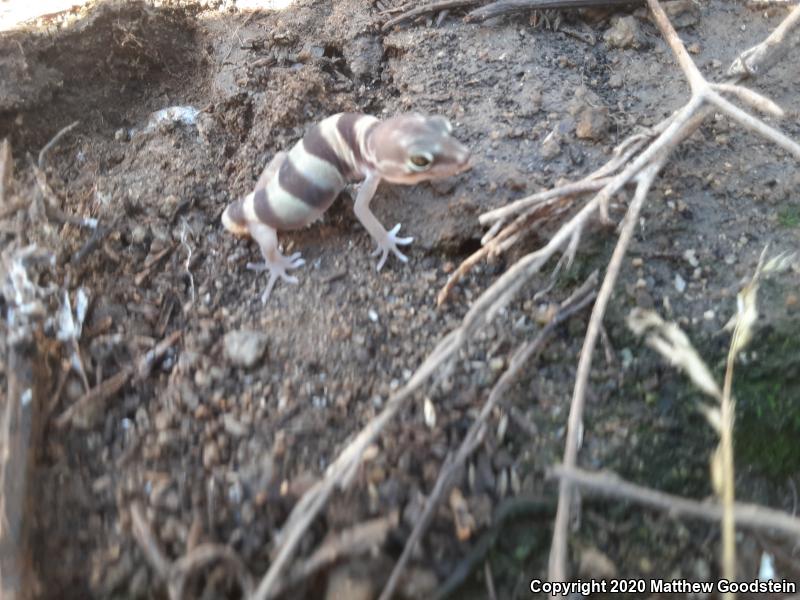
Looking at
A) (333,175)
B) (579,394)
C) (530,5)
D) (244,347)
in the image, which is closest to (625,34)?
(530,5)

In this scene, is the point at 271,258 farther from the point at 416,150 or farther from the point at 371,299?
the point at 416,150

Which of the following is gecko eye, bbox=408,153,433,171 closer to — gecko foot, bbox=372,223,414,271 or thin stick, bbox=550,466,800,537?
gecko foot, bbox=372,223,414,271

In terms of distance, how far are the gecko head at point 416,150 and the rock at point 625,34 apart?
1.33m

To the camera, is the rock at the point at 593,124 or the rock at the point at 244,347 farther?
the rock at the point at 593,124

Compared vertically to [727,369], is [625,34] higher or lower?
higher

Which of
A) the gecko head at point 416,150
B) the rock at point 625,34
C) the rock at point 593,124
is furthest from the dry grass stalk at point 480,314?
the rock at point 625,34

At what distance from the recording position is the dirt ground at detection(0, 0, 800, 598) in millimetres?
1930

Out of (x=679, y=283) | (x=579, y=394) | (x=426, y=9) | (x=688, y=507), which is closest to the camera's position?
(x=688, y=507)

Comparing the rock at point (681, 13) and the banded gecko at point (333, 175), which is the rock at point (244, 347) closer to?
the banded gecko at point (333, 175)

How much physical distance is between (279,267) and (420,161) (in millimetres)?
805

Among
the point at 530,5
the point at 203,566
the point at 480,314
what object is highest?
the point at 530,5

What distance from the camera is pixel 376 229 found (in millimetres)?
2633

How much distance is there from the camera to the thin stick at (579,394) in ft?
4.95

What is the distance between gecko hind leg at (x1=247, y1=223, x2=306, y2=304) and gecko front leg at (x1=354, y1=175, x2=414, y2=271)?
0.36 metres
